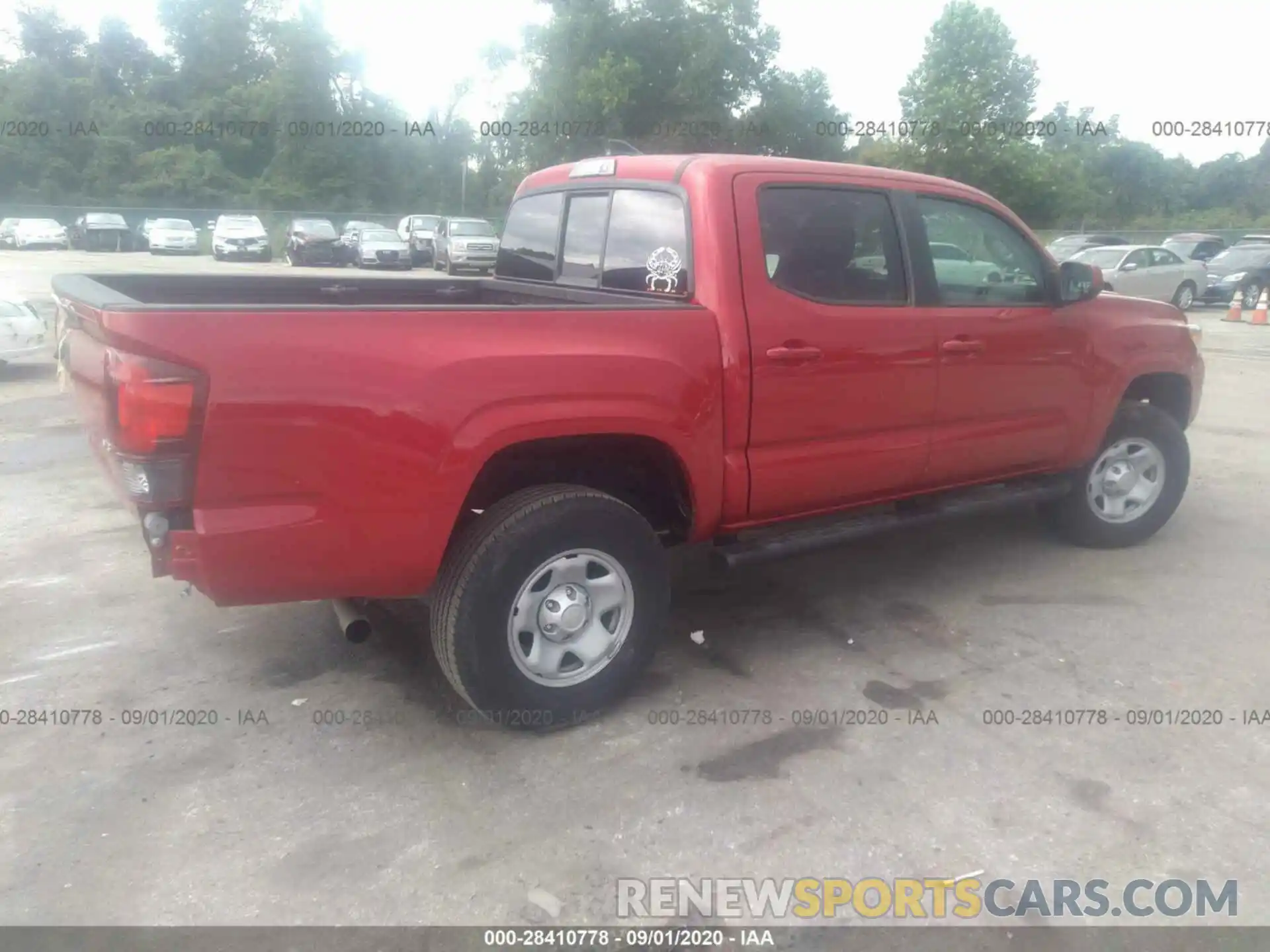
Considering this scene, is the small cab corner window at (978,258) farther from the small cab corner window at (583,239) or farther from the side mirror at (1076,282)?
the small cab corner window at (583,239)

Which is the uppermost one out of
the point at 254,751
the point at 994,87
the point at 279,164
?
the point at 994,87

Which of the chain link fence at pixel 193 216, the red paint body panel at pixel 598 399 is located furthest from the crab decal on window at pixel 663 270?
the chain link fence at pixel 193 216

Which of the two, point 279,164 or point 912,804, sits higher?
point 279,164

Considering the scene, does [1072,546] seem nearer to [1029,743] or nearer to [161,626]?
[1029,743]

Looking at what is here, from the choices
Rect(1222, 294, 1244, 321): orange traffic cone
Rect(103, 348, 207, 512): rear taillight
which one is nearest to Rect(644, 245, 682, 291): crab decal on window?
Rect(103, 348, 207, 512): rear taillight

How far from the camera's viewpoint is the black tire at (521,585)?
3.26 m

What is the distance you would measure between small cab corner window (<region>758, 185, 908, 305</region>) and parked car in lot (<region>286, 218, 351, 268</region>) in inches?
1104

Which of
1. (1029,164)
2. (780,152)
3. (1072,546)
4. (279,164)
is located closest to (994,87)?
(1029,164)

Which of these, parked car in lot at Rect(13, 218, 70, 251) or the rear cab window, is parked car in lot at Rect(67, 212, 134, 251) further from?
the rear cab window

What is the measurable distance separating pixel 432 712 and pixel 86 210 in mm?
40875

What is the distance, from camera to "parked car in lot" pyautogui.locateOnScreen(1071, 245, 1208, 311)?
64.5ft

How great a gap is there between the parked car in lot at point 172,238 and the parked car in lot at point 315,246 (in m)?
4.60

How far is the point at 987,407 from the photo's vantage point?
4535mm

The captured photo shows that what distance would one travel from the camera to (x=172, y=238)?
32688 millimetres
